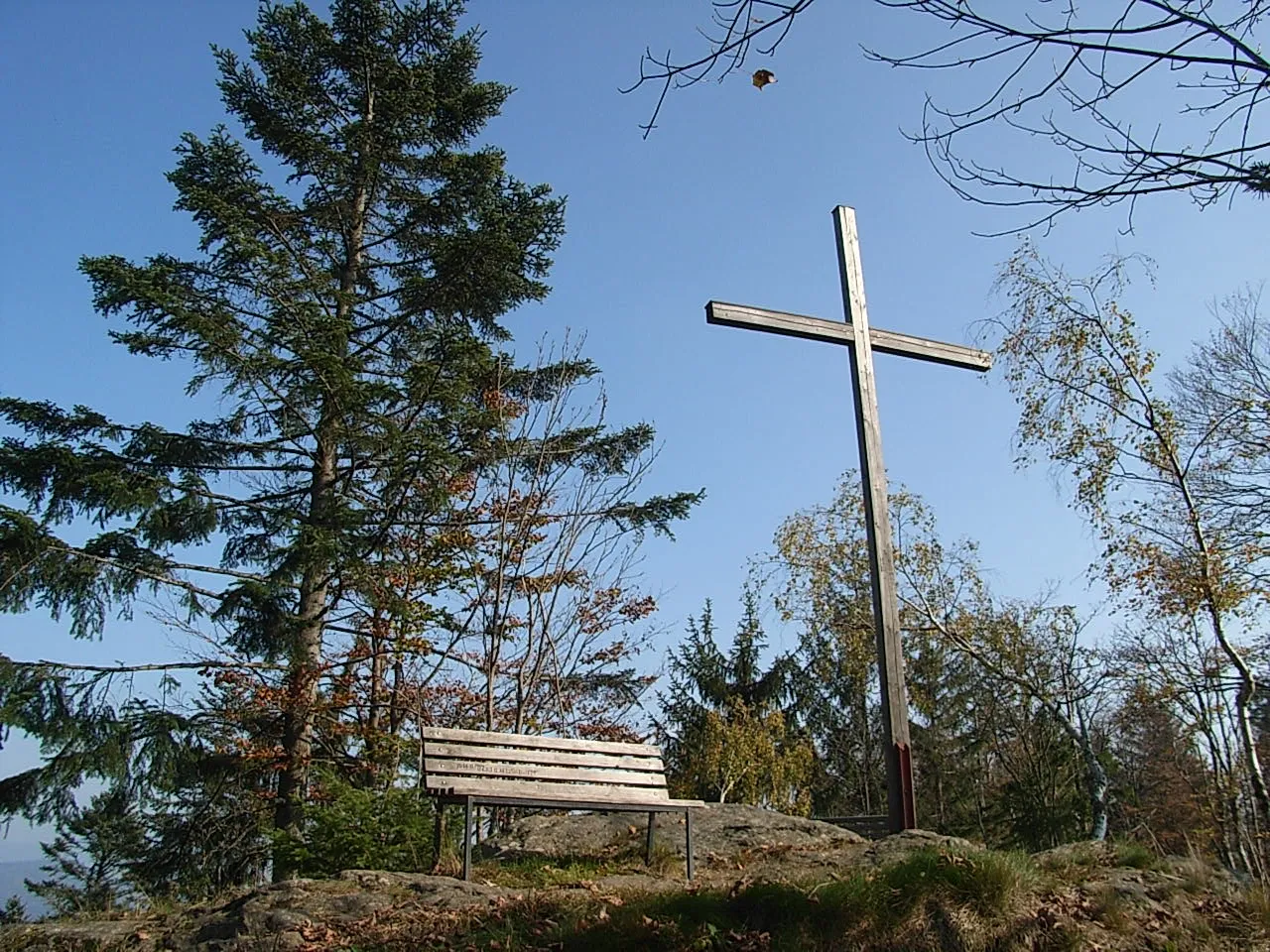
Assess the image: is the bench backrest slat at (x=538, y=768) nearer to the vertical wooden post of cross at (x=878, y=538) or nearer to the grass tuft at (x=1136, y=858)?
the vertical wooden post of cross at (x=878, y=538)

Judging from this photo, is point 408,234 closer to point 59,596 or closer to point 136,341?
point 136,341

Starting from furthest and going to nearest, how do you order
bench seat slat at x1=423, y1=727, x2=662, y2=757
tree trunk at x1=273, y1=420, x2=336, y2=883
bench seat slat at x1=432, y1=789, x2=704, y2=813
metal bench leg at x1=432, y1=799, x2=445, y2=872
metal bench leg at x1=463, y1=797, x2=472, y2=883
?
1. tree trunk at x1=273, y1=420, x2=336, y2=883
2. bench seat slat at x1=423, y1=727, x2=662, y2=757
3. metal bench leg at x1=432, y1=799, x2=445, y2=872
4. bench seat slat at x1=432, y1=789, x2=704, y2=813
5. metal bench leg at x1=463, y1=797, x2=472, y2=883

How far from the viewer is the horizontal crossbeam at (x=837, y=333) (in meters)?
6.47

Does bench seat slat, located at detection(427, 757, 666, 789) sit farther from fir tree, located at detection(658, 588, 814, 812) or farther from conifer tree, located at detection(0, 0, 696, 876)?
fir tree, located at detection(658, 588, 814, 812)

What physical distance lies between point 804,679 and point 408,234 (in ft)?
50.8

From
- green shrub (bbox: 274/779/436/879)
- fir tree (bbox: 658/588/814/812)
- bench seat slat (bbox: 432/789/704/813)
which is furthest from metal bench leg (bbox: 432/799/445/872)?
fir tree (bbox: 658/588/814/812)

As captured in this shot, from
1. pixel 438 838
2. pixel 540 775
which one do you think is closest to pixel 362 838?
pixel 438 838

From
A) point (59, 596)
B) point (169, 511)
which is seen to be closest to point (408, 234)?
point (169, 511)

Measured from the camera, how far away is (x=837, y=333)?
A: 6859 mm

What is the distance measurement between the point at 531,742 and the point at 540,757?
124 mm

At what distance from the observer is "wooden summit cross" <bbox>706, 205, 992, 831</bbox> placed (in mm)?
6004

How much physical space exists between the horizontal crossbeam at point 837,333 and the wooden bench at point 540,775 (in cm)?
327

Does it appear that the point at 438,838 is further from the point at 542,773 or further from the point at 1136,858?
the point at 1136,858

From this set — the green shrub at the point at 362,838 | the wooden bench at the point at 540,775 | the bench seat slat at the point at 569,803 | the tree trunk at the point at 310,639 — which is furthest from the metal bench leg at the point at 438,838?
the tree trunk at the point at 310,639
